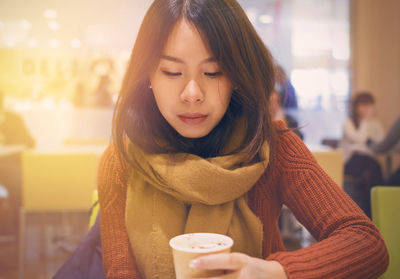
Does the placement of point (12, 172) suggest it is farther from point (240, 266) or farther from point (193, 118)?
point (240, 266)

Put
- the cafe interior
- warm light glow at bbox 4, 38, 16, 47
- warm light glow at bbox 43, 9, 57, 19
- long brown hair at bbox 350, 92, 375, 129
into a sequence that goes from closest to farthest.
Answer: the cafe interior, long brown hair at bbox 350, 92, 375, 129, warm light glow at bbox 4, 38, 16, 47, warm light glow at bbox 43, 9, 57, 19

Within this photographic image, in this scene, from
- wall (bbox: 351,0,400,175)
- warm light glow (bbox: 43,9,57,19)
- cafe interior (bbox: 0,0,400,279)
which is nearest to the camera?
cafe interior (bbox: 0,0,400,279)

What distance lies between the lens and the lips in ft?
2.60

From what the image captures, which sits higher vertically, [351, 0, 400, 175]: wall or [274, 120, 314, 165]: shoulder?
[351, 0, 400, 175]: wall

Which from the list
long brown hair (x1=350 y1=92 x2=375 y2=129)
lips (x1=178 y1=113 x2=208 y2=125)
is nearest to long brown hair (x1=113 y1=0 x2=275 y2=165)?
lips (x1=178 y1=113 x2=208 y2=125)

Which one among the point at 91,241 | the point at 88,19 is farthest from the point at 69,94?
the point at 91,241

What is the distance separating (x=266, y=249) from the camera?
0.91 m

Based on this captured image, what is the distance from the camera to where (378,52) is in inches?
217

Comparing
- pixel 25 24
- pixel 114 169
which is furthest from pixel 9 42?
pixel 114 169

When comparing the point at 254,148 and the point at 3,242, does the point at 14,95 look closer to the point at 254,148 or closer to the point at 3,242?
the point at 3,242

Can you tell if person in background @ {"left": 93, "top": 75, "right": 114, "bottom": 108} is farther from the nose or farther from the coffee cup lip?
the coffee cup lip

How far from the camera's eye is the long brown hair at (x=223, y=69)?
0.77 metres

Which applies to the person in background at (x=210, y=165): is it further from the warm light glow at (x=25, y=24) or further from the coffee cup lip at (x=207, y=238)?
the warm light glow at (x=25, y=24)

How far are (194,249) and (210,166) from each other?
0.91 ft
